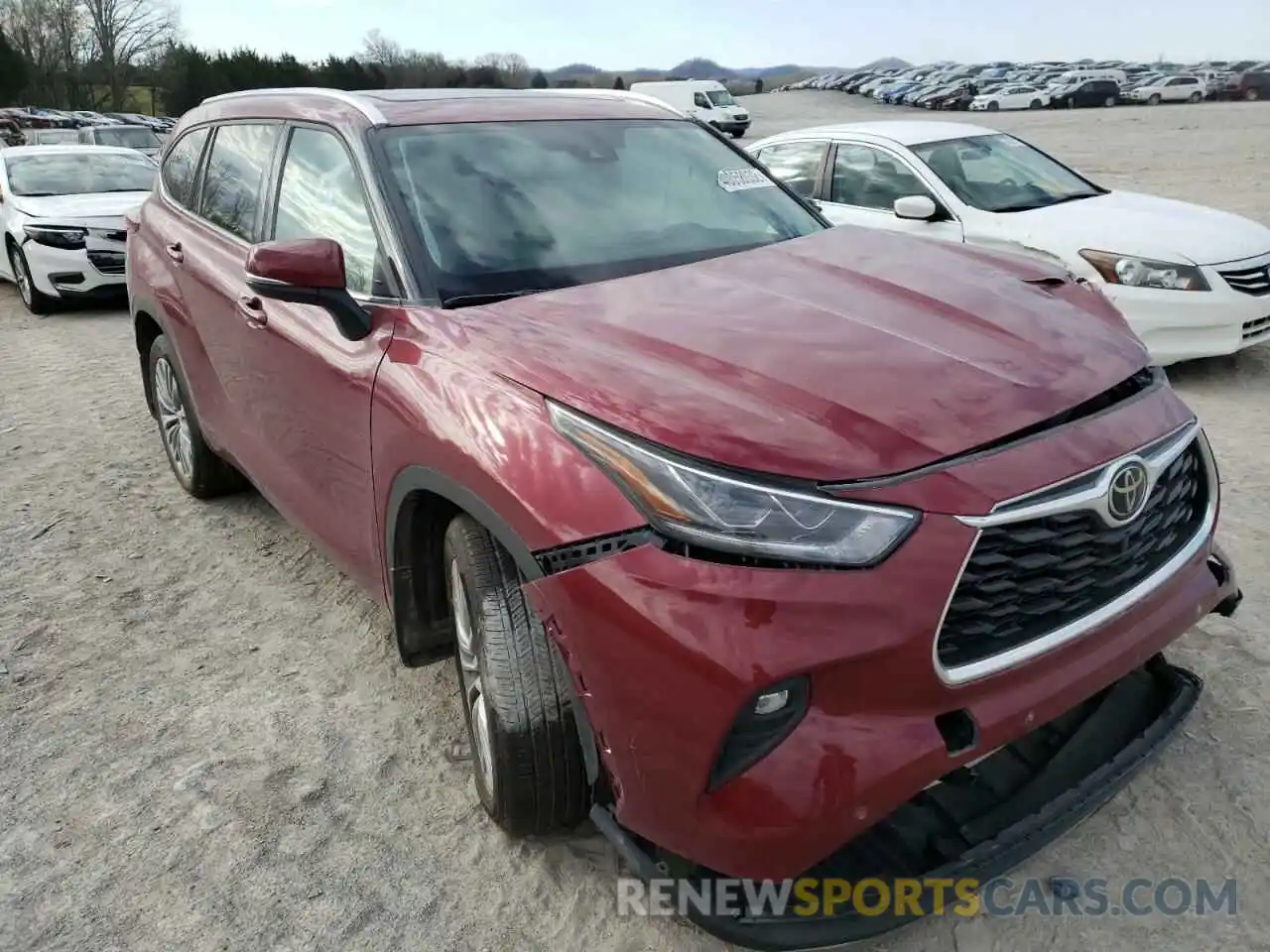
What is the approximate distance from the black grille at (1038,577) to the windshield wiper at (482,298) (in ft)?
4.45

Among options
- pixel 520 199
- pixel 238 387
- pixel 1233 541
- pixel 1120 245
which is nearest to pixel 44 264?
pixel 238 387

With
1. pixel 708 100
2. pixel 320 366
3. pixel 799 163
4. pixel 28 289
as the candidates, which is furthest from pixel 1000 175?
pixel 708 100

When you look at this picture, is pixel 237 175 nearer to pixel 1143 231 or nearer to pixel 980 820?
pixel 980 820

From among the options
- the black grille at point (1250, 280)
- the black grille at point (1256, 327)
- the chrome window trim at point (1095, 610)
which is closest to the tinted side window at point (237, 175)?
the chrome window trim at point (1095, 610)

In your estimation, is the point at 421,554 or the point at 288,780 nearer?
the point at 421,554

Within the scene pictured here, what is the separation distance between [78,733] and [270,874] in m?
1.02

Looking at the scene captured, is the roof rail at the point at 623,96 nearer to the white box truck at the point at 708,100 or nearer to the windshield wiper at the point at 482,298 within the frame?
the windshield wiper at the point at 482,298

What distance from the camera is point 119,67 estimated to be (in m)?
63.5

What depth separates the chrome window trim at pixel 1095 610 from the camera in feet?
6.12

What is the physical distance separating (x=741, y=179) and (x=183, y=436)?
9.40ft

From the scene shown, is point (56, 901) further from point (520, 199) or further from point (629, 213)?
Result: point (629, 213)

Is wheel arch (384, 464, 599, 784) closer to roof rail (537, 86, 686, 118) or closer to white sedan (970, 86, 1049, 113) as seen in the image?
roof rail (537, 86, 686, 118)

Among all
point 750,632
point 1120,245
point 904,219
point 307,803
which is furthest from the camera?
point 904,219

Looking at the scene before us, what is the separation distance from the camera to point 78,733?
311 cm
